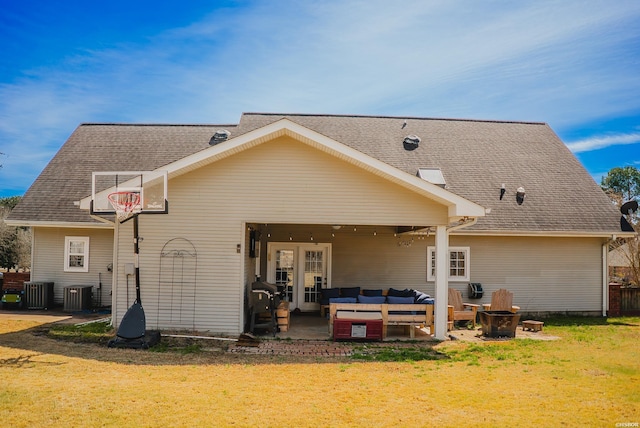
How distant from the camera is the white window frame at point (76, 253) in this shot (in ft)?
52.1

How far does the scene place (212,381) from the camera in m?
7.67

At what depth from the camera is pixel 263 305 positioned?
11766 millimetres

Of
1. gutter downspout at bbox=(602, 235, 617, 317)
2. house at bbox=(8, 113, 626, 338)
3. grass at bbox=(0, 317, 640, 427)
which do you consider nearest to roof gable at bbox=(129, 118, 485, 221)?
house at bbox=(8, 113, 626, 338)

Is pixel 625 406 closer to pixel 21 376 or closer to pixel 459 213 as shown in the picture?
pixel 459 213

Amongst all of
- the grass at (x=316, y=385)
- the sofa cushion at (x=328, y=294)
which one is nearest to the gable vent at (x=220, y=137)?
the sofa cushion at (x=328, y=294)

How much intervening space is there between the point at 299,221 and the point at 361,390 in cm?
498

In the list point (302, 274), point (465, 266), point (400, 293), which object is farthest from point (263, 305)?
point (465, 266)

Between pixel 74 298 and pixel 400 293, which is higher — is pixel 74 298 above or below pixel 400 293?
below

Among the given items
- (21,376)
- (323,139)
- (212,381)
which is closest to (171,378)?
(212,381)

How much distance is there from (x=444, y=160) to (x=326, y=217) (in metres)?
8.28

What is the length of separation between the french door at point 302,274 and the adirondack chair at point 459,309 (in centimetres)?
419

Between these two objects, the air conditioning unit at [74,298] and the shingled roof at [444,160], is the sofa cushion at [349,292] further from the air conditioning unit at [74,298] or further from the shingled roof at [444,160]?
the air conditioning unit at [74,298]

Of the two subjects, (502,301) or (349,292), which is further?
(349,292)

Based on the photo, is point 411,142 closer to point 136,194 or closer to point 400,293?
point 400,293
